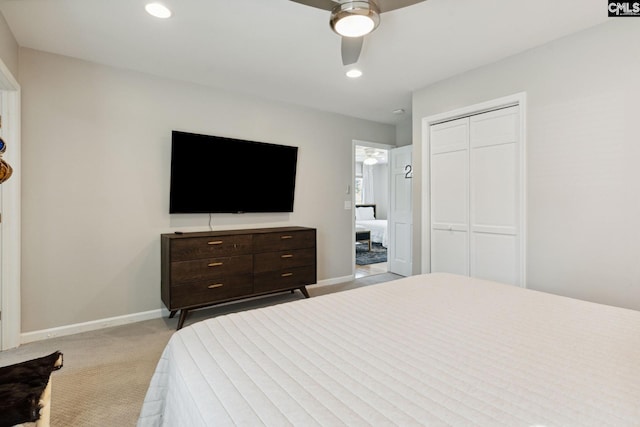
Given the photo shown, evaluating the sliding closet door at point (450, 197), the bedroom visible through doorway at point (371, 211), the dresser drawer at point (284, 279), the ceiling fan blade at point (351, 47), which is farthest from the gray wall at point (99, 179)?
the bedroom visible through doorway at point (371, 211)

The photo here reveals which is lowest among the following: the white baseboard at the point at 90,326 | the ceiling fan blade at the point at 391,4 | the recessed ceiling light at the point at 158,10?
the white baseboard at the point at 90,326

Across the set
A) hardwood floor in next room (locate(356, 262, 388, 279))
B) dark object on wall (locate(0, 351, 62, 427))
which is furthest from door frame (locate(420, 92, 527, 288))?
dark object on wall (locate(0, 351, 62, 427))

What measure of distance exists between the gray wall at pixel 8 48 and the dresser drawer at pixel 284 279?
267 centimetres

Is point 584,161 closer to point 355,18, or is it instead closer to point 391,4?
point 391,4

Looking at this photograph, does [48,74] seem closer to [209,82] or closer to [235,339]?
[209,82]

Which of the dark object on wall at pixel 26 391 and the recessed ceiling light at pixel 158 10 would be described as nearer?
the dark object on wall at pixel 26 391

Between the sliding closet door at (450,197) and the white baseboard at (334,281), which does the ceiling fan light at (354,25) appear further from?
the white baseboard at (334,281)

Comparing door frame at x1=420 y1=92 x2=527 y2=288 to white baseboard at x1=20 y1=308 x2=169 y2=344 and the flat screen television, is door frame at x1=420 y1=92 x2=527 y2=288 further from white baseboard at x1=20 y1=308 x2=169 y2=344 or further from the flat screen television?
white baseboard at x1=20 y1=308 x2=169 y2=344

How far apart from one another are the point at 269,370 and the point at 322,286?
3.55 metres

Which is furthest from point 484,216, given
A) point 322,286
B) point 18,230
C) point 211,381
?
point 18,230

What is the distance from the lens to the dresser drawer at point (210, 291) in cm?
294

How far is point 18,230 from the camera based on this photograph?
2.59 meters

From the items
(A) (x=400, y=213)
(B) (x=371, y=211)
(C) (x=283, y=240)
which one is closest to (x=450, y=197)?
(A) (x=400, y=213)

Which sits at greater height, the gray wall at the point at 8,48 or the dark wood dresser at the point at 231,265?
the gray wall at the point at 8,48
